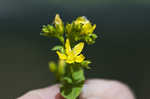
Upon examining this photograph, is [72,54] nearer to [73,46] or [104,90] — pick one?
[73,46]

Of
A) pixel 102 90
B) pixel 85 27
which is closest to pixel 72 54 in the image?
pixel 85 27

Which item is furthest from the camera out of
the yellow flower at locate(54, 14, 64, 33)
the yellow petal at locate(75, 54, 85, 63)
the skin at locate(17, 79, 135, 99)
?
the skin at locate(17, 79, 135, 99)

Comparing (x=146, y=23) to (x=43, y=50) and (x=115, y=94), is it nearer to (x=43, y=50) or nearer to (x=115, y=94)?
(x=43, y=50)

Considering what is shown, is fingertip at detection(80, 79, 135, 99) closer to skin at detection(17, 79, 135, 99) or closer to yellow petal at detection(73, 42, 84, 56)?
skin at detection(17, 79, 135, 99)

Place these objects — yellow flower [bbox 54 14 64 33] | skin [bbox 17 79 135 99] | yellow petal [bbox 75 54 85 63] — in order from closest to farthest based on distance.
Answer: yellow petal [bbox 75 54 85 63] → yellow flower [bbox 54 14 64 33] → skin [bbox 17 79 135 99]

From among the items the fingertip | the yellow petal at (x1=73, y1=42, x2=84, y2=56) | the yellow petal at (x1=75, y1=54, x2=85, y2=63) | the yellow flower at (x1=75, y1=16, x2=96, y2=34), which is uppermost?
the yellow flower at (x1=75, y1=16, x2=96, y2=34)

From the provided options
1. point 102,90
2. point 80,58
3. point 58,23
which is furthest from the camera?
point 102,90

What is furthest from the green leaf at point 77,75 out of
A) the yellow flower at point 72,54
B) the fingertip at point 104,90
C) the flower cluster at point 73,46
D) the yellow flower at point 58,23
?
the fingertip at point 104,90

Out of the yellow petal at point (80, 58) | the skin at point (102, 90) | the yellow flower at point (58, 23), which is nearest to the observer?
the yellow petal at point (80, 58)

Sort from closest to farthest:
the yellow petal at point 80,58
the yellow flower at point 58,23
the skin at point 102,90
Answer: the yellow petal at point 80,58 → the yellow flower at point 58,23 → the skin at point 102,90

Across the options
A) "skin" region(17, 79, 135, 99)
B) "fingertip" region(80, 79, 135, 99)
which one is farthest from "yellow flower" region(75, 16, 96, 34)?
"fingertip" region(80, 79, 135, 99)

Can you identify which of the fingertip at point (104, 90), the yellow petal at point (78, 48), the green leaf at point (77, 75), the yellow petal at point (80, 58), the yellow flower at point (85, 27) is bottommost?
the fingertip at point (104, 90)

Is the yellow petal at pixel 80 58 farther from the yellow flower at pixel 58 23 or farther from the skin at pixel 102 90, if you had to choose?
the skin at pixel 102 90
